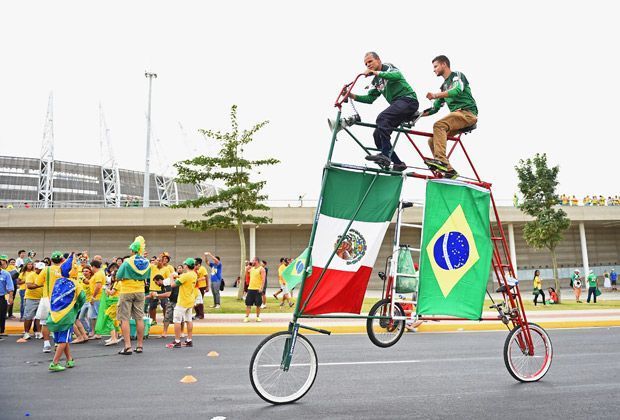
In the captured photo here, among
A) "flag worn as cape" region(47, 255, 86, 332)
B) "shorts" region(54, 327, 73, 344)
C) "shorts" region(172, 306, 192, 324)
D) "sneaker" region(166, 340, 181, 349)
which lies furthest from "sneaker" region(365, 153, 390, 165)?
"sneaker" region(166, 340, 181, 349)

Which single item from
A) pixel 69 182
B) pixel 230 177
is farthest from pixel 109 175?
pixel 230 177

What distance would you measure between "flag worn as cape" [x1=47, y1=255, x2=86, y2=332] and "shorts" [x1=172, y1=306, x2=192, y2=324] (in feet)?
8.56

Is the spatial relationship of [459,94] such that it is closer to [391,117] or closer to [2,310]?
[391,117]

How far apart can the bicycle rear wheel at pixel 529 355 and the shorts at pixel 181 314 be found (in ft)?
22.6

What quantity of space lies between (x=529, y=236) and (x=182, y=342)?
850 inches

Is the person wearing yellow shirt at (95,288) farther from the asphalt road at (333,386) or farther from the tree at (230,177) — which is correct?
the tree at (230,177)

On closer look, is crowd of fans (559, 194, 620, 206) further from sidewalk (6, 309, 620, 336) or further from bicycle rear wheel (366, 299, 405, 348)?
bicycle rear wheel (366, 299, 405, 348)

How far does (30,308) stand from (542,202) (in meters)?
24.5

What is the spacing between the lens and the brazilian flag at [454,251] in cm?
550

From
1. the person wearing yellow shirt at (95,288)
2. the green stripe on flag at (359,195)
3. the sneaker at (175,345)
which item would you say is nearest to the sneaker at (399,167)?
the green stripe on flag at (359,195)

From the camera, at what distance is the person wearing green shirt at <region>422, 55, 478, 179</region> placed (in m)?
5.64

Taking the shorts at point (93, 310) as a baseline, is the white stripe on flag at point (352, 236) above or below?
above

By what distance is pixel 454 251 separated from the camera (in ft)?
18.6

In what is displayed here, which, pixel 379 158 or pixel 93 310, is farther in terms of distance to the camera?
pixel 93 310
